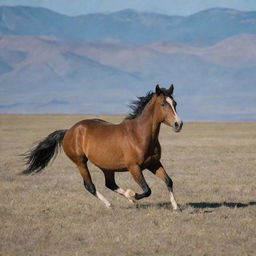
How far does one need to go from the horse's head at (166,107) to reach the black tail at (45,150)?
269 centimetres

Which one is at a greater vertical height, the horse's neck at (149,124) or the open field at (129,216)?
the horse's neck at (149,124)

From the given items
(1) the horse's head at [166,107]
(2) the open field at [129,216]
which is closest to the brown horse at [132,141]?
(1) the horse's head at [166,107]

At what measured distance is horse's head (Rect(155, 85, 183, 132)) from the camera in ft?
37.6

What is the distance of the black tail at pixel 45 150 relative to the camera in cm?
1391

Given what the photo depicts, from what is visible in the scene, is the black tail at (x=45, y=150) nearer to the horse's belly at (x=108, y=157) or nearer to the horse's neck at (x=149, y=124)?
the horse's belly at (x=108, y=157)

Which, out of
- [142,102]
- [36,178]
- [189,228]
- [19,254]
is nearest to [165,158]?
[36,178]

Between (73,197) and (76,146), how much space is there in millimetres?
1349

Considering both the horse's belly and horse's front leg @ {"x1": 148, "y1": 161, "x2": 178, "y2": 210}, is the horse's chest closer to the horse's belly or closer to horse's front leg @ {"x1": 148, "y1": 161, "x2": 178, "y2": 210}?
horse's front leg @ {"x1": 148, "y1": 161, "x2": 178, "y2": 210}

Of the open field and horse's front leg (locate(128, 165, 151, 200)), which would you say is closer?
the open field

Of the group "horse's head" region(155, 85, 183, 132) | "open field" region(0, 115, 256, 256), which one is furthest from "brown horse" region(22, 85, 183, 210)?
"open field" region(0, 115, 256, 256)

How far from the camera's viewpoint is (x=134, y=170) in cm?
1173

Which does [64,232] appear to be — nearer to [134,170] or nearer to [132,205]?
[134,170]

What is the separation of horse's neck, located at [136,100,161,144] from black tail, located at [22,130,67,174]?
231cm

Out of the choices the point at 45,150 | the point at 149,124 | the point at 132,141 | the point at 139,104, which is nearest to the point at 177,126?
the point at 149,124
